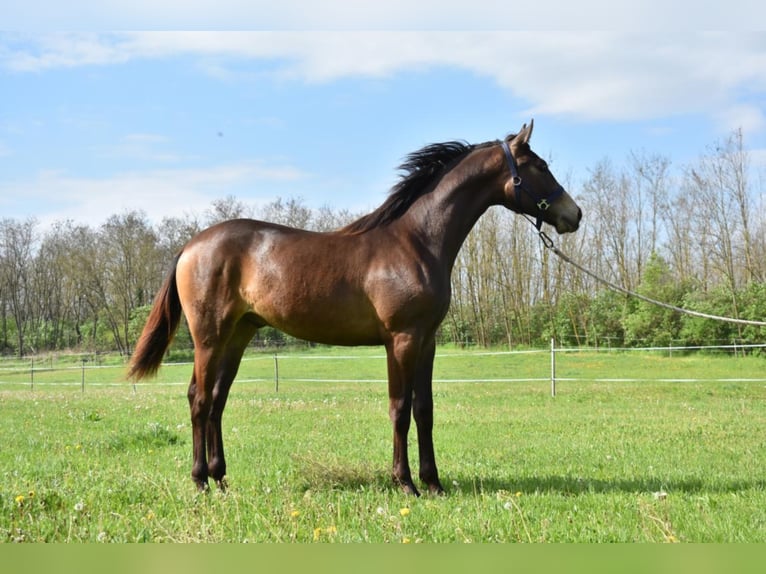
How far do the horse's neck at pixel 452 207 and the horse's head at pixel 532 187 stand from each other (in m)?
0.16

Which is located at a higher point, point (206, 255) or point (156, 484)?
point (206, 255)

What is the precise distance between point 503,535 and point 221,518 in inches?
72.2

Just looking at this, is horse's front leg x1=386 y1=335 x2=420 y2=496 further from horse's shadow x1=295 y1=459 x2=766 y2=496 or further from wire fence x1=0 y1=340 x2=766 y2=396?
wire fence x1=0 y1=340 x2=766 y2=396

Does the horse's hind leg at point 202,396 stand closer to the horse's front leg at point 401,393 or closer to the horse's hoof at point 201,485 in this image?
the horse's hoof at point 201,485

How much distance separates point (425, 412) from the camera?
5566 millimetres

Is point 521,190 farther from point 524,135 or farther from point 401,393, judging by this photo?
point 401,393

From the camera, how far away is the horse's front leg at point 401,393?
524cm

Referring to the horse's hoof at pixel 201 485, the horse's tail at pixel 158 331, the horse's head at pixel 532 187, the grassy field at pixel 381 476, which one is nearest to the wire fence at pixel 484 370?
the grassy field at pixel 381 476

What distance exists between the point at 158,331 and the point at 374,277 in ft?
7.01

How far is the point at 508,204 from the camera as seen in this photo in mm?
5801

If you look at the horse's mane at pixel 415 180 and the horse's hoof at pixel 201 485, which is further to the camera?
the horse's mane at pixel 415 180

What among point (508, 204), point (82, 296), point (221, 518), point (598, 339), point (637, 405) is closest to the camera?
point (221, 518)

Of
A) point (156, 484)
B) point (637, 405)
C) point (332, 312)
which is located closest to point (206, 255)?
point (332, 312)

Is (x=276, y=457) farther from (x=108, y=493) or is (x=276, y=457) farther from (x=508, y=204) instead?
(x=508, y=204)
